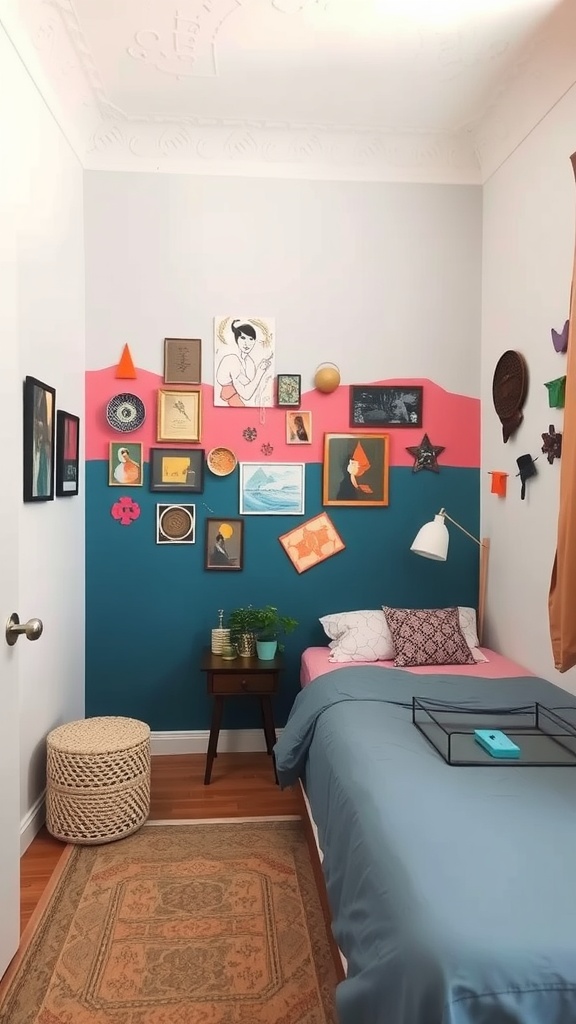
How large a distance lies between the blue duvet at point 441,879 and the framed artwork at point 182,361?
1.80 metres

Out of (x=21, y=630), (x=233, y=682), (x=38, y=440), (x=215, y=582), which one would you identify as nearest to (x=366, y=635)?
(x=233, y=682)

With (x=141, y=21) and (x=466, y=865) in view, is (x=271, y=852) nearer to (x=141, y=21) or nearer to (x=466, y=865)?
(x=466, y=865)

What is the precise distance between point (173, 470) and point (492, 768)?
203 centimetres

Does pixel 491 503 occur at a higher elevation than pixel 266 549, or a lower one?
higher

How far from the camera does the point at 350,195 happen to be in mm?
3383

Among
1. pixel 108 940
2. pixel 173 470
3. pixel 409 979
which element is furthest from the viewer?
pixel 173 470

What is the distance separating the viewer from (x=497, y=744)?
1.92m

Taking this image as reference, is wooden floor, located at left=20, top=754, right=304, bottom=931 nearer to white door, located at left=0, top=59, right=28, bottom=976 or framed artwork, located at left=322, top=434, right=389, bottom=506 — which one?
white door, located at left=0, top=59, right=28, bottom=976

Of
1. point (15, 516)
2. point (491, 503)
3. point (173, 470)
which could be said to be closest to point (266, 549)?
point (173, 470)

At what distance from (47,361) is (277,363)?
1100 mm

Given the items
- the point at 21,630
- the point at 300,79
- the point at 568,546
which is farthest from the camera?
the point at 300,79

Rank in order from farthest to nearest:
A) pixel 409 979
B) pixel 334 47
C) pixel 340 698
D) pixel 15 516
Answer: pixel 334 47
pixel 340 698
pixel 15 516
pixel 409 979

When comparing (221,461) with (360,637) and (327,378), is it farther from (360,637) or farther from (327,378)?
(360,637)

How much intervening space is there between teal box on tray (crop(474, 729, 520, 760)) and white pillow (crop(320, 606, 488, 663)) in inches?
40.5
